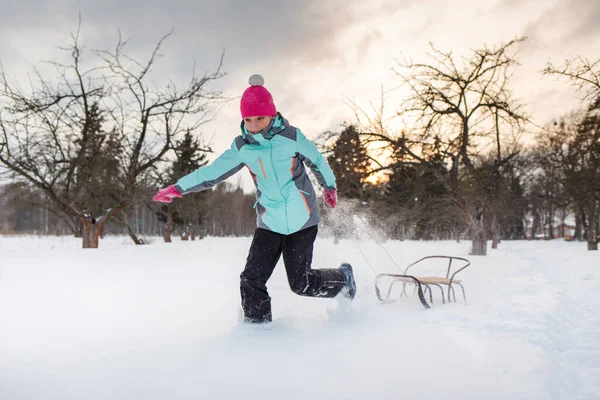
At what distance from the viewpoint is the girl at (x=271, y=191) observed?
2904mm

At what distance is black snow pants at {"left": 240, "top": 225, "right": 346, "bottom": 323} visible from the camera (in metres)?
2.88

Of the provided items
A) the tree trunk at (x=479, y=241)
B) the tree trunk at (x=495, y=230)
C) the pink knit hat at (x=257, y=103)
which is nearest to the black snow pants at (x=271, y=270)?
the pink knit hat at (x=257, y=103)

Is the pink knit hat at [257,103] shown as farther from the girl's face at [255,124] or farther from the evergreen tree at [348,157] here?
the evergreen tree at [348,157]

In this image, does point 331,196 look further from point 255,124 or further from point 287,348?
point 287,348

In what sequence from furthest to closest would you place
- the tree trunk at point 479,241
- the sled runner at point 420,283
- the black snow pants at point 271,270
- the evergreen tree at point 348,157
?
the tree trunk at point 479,241 < the evergreen tree at point 348,157 < the sled runner at point 420,283 < the black snow pants at point 271,270

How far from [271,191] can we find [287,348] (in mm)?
1175

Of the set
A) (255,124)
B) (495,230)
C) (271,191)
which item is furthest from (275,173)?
(495,230)

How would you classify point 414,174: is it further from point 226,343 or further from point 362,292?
point 226,343

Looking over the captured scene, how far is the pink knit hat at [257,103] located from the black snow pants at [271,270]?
35.5 inches

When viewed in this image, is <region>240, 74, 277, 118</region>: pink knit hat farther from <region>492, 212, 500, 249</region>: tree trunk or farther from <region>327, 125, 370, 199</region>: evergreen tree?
<region>492, 212, 500, 249</region>: tree trunk

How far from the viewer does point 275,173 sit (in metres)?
2.95

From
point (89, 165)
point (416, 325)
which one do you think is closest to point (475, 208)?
point (416, 325)

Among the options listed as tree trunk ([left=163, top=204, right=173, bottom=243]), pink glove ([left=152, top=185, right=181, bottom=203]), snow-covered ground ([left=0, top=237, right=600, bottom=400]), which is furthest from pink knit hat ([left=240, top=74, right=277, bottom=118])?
tree trunk ([left=163, top=204, right=173, bottom=243])

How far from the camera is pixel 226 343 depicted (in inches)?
94.0
